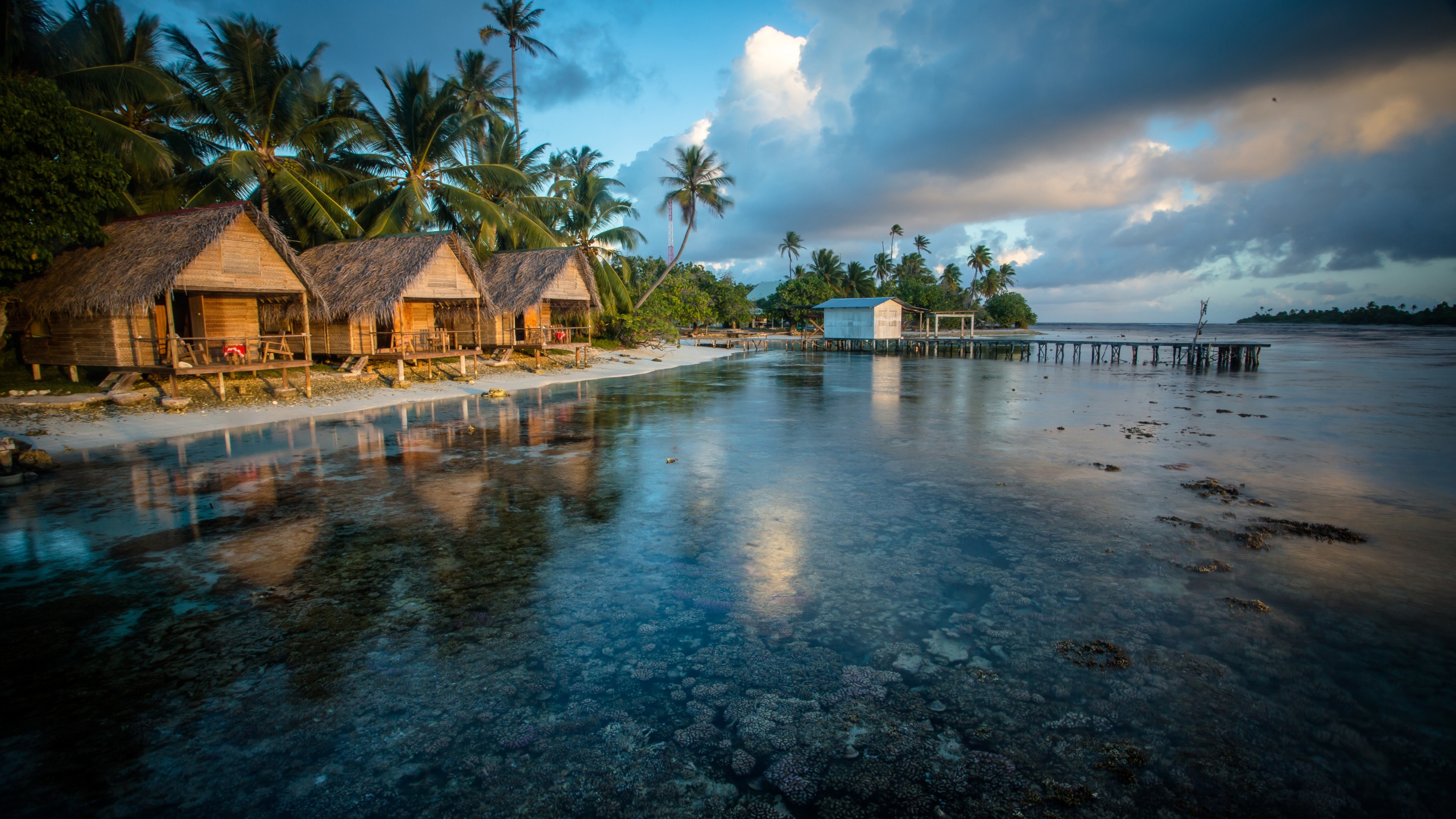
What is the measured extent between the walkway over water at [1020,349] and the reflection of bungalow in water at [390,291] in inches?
1083

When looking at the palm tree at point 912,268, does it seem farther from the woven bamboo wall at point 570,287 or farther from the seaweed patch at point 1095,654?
the seaweed patch at point 1095,654

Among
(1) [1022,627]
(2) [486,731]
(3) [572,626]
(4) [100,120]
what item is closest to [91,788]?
(2) [486,731]

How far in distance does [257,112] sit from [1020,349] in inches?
1715

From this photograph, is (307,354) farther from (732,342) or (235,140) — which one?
(732,342)

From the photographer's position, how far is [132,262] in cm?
1478

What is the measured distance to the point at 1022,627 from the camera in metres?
4.66

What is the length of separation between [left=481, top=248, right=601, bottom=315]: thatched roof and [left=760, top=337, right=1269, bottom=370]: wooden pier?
84.1 ft

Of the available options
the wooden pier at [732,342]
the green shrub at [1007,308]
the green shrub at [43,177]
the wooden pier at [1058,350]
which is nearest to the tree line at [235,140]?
the green shrub at [43,177]

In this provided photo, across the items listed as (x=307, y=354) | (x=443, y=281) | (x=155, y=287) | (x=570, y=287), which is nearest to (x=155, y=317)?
(x=155, y=287)

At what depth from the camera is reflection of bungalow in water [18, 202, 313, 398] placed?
14461 mm

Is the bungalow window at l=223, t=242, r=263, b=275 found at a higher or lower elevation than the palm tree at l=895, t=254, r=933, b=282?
lower

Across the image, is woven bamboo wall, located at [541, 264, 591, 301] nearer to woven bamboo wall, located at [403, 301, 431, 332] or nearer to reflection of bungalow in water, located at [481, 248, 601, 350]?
reflection of bungalow in water, located at [481, 248, 601, 350]

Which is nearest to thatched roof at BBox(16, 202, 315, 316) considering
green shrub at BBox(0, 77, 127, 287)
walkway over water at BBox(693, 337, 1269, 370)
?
green shrub at BBox(0, 77, 127, 287)

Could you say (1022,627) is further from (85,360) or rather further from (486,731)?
(85,360)
